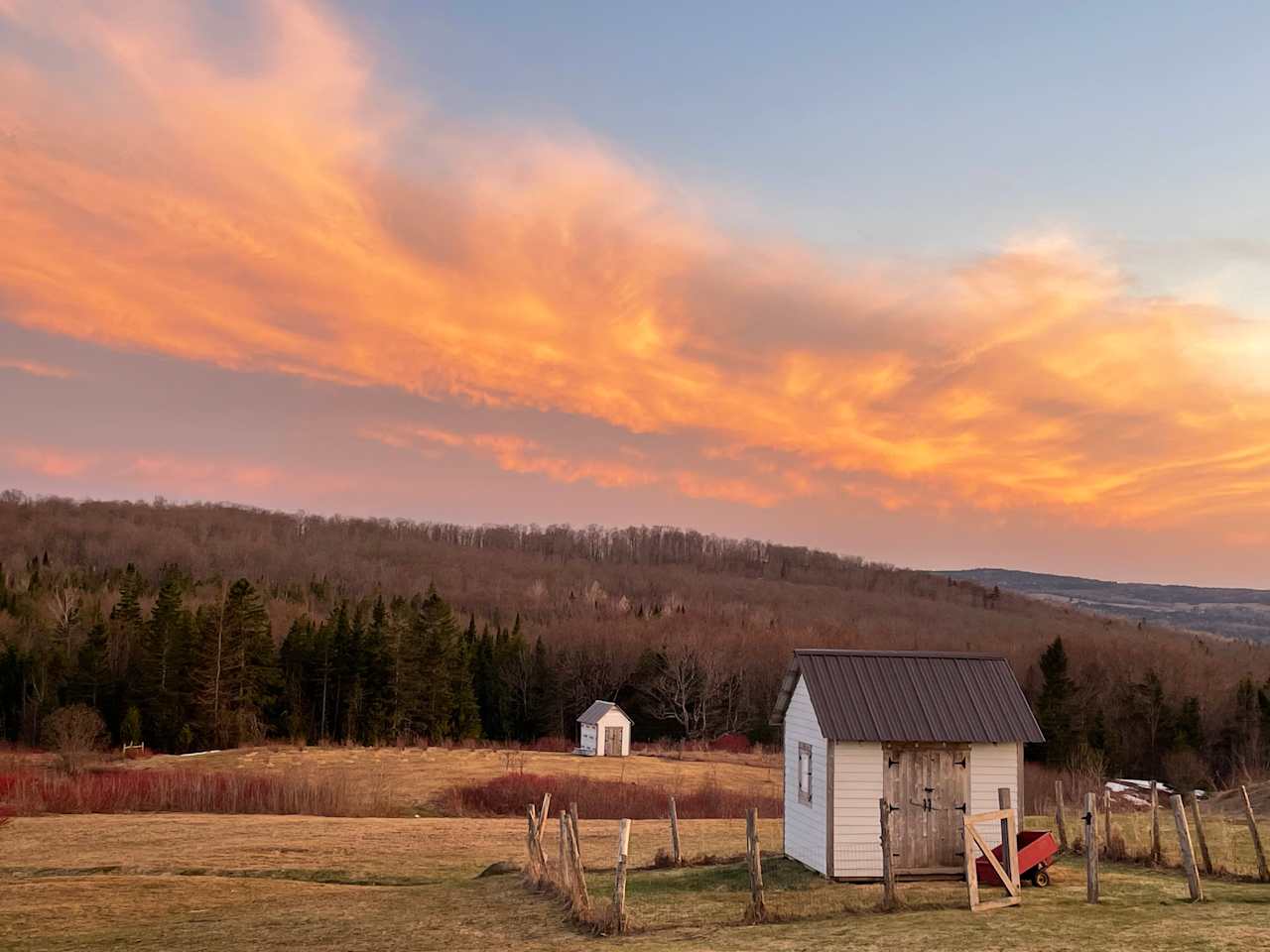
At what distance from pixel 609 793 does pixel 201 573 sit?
14352cm

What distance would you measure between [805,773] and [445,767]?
48.1 metres

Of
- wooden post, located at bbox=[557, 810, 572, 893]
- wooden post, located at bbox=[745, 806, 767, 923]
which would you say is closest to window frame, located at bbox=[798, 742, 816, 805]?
wooden post, located at bbox=[745, 806, 767, 923]

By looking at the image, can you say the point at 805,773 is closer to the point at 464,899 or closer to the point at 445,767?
the point at 464,899

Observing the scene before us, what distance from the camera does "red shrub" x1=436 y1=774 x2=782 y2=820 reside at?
52.8 meters

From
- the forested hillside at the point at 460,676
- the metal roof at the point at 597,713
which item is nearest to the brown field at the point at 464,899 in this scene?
the metal roof at the point at 597,713

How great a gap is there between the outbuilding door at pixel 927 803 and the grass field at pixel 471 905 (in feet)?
4.19

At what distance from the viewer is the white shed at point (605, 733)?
81.2m

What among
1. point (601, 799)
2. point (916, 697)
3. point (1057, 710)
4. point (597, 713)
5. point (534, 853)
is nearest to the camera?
point (534, 853)

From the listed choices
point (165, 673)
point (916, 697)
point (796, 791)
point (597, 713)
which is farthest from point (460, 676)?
point (916, 697)

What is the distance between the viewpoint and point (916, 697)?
87.7 feet

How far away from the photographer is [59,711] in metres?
76.6

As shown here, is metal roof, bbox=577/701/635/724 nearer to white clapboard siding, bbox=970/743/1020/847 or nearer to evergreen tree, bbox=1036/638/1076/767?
evergreen tree, bbox=1036/638/1076/767

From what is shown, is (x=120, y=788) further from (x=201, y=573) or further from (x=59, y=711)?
(x=201, y=573)

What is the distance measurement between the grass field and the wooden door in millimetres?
45581
